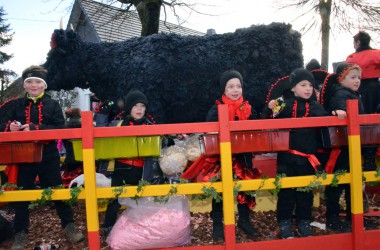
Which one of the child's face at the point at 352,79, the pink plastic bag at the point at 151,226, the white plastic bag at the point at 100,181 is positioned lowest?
the pink plastic bag at the point at 151,226

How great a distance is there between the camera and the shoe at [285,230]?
267cm

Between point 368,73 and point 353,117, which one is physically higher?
point 368,73

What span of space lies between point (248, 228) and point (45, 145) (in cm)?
182

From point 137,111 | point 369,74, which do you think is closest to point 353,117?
point 137,111

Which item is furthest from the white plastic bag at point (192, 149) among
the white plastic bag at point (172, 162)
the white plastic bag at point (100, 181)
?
the white plastic bag at point (100, 181)

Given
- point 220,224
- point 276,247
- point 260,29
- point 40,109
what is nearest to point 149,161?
point 220,224

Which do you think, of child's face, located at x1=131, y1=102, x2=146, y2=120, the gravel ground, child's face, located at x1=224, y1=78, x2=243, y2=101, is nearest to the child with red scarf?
child's face, located at x1=224, y1=78, x2=243, y2=101

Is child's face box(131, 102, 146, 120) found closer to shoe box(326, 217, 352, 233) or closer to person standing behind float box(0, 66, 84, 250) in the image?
person standing behind float box(0, 66, 84, 250)

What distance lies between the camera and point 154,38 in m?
3.96

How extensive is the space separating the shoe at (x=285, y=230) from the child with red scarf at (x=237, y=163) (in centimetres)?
25

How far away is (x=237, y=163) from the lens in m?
2.78

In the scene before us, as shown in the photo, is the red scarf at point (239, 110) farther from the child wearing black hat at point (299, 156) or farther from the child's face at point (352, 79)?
the child's face at point (352, 79)

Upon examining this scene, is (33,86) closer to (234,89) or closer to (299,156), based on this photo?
(234,89)

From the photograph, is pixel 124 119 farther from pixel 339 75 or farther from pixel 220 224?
pixel 339 75
